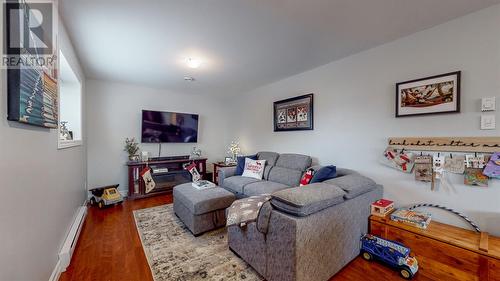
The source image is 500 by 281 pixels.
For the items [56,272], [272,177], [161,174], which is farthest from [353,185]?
[161,174]

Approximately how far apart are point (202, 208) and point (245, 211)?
2.70 ft

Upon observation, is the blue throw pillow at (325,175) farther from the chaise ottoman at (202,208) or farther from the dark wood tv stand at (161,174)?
the dark wood tv stand at (161,174)

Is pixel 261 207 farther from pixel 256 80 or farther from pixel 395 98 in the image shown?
pixel 256 80

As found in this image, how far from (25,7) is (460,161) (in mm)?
3473

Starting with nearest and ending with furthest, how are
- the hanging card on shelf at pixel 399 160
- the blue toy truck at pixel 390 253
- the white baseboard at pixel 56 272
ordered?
the white baseboard at pixel 56 272, the blue toy truck at pixel 390 253, the hanging card on shelf at pixel 399 160

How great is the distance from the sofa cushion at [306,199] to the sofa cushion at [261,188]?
3.61ft

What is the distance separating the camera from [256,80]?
12.6 ft

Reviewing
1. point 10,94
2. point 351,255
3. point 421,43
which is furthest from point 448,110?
point 10,94

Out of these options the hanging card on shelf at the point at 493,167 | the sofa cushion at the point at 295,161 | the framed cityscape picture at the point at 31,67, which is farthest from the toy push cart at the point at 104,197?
the hanging card on shelf at the point at 493,167

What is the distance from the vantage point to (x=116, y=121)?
400 centimetres

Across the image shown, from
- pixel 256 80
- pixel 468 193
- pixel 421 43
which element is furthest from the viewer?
pixel 256 80

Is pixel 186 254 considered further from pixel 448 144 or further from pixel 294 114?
pixel 448 144

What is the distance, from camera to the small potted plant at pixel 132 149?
13.0 feet

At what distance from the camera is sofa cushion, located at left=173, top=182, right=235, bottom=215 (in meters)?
2.35
